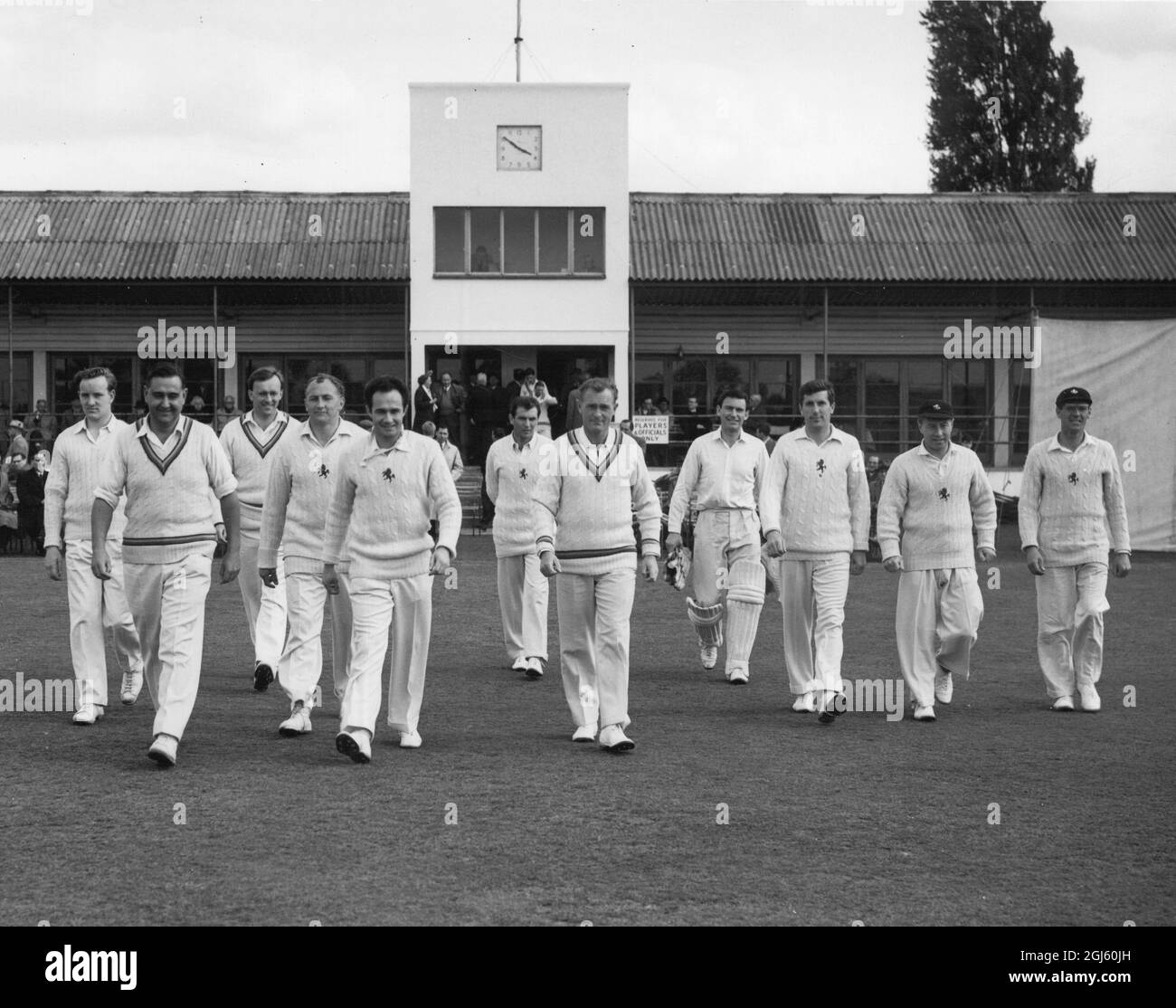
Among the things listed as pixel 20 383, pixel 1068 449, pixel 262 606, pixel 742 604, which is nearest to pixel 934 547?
pixel 1068 449

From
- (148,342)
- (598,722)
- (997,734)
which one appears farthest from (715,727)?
(148,342)

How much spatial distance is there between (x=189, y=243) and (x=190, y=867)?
29911mm

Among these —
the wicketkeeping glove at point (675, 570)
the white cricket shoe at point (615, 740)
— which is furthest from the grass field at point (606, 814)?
the wicketkeeping glove at point (675, 570)

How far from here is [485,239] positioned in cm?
3528

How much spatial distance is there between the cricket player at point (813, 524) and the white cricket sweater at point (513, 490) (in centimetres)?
255

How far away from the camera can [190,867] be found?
6.20 meters

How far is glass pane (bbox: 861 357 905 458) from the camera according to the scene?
37.3 meters

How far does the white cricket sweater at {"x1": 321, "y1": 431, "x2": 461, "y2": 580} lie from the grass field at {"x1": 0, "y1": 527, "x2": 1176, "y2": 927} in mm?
1070

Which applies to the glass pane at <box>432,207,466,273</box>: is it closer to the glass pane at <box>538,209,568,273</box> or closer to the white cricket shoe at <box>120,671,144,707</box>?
the glass pane at <box>538,209,568,273</box>

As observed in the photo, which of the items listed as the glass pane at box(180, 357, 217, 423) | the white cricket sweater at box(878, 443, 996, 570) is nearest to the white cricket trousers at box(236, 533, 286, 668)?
the white cricket sweater at box(878, 443, 996, 570)

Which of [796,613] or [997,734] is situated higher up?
[796,613]
